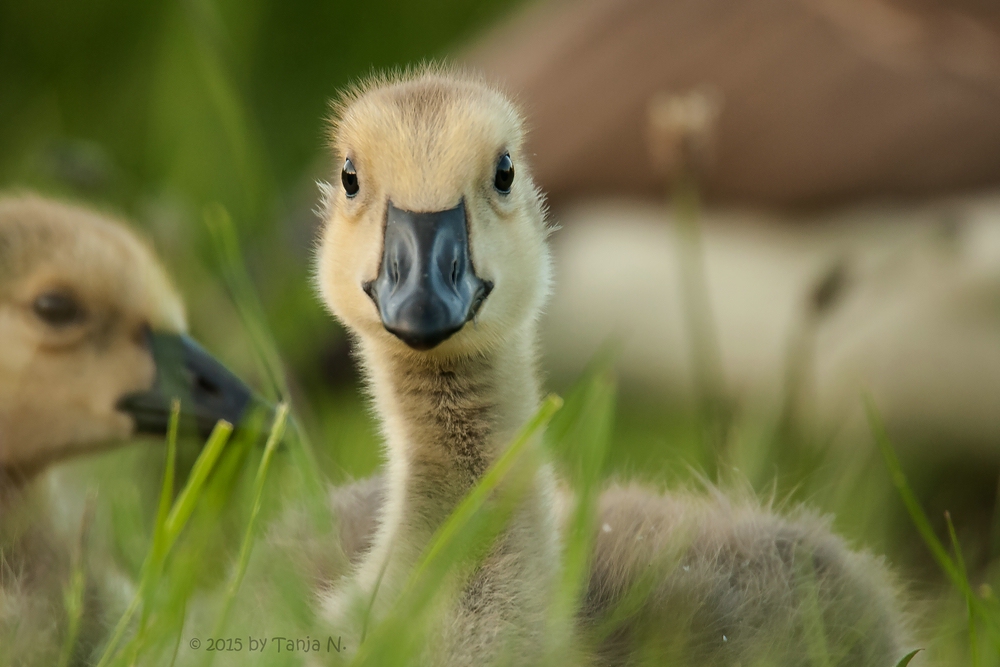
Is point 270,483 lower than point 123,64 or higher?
lower

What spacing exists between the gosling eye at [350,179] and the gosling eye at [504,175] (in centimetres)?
14

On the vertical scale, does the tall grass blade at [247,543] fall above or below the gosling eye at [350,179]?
below

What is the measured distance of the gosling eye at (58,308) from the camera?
5.35ft

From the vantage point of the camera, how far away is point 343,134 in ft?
4.50

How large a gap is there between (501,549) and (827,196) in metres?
1.50

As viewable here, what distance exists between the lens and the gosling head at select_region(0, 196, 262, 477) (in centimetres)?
162

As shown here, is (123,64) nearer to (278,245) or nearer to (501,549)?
(278,245)

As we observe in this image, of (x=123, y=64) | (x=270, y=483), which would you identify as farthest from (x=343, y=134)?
(x=123, y=64)

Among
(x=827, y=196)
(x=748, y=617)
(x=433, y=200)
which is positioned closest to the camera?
(x=433, y=200)

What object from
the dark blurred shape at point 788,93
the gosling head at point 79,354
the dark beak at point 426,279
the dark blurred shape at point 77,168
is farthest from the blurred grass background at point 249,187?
the dark blurred shape at point 788,93

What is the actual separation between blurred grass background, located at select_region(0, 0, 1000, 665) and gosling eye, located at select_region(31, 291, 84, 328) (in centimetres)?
23

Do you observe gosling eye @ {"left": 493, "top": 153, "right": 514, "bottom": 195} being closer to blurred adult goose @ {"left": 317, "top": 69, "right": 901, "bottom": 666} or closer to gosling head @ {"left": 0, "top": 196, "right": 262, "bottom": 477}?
blurred adult goose @ {"left": 317, "top": 69, "right": 901, "bottom": 666}

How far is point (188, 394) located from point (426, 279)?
0.61 m

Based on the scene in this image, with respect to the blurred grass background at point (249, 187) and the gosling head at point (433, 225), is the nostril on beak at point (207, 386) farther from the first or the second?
the gosling head at point (433, 225)
